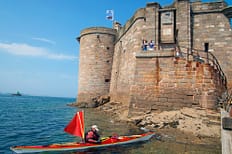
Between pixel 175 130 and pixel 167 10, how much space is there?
350 inches

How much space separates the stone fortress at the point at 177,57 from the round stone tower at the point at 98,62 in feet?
13.8

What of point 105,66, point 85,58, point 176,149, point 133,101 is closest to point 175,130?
point 176,149

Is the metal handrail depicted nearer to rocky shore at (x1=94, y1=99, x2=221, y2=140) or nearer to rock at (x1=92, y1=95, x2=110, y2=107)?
rocky shore at (x1=94, y1=99, x2=221, y2=140)

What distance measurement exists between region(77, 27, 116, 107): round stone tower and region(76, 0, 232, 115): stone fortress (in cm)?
422

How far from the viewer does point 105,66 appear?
75.8 feet

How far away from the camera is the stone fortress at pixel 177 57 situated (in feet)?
35.3

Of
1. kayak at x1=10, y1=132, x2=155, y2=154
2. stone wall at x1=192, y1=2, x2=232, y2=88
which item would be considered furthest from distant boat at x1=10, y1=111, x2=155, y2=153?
stone wall at x1=192, y1=2, x2=232, y2=88

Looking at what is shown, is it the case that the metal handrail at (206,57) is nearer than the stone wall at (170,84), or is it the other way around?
the stone wall at (170,84)

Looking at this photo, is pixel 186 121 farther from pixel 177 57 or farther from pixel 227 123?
pixel 227 123

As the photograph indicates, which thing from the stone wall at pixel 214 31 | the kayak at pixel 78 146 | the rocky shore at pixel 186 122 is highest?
the stone wall at pixel 214 31

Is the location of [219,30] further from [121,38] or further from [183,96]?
[121,38]

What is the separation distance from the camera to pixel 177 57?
1134 centimetres

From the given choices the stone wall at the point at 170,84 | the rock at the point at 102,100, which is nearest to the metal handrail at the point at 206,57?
the stone wall at the point at 170,84

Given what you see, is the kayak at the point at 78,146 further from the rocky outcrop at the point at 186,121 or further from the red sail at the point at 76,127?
the rocky outcrop at the point at 186,121
